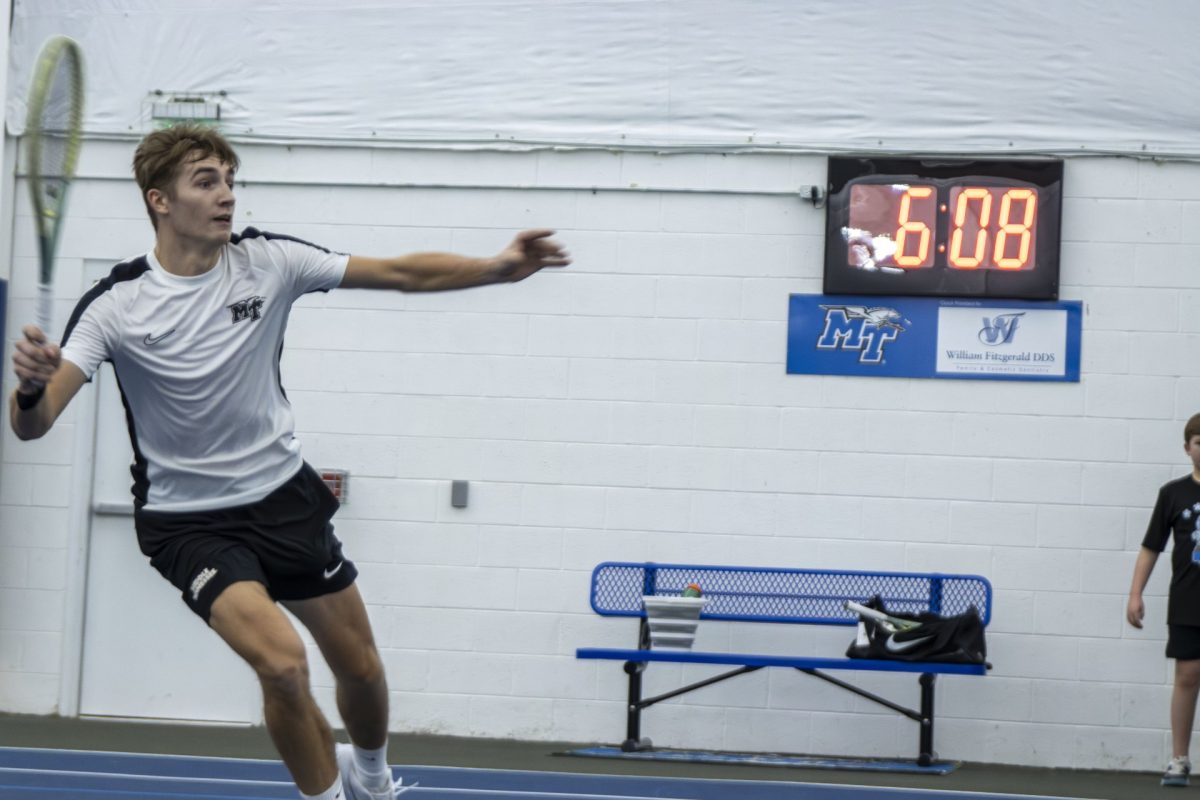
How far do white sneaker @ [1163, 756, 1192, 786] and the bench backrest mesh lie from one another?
1.06m

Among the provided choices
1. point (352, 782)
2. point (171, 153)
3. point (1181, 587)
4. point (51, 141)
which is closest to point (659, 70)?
point (1181, 587)

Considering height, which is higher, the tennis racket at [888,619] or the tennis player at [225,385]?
the tennis player at [225,385]

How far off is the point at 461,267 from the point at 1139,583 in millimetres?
4275

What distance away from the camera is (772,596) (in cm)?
784

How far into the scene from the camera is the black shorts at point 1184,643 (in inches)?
279

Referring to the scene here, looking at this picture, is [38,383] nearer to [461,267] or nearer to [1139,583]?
[461,267]

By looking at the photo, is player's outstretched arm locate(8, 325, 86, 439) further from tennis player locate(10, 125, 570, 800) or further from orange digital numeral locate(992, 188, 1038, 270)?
orange digital numeral locate(992, 188, 1038, 270)

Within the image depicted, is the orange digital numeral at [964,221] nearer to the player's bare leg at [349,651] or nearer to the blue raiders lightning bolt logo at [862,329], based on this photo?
the blue raiders lightning bolt logo at [862,329]

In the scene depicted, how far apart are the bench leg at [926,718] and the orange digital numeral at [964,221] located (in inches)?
76.6

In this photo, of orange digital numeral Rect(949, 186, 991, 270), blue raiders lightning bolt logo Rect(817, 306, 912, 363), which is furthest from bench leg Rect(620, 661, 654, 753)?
orange digital numeral Rect(949, 186, 991, 270)

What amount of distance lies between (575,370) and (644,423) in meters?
0.43

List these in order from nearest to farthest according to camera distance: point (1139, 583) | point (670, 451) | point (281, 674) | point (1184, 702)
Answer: point (281, 674)
point (1184, 702)
point (1139, 583)
point (670, 451)

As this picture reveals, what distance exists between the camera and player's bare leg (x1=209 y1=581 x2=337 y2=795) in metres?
3.76

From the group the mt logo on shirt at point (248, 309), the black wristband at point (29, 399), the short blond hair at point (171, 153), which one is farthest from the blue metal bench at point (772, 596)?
the black wristband at point (29, 399)
